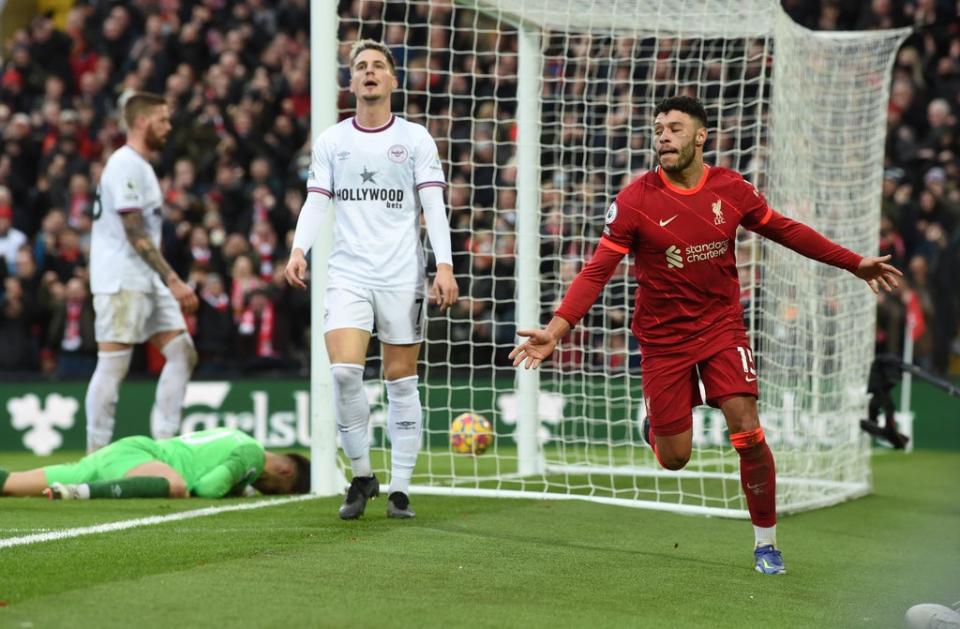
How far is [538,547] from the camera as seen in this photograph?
22.0 feet

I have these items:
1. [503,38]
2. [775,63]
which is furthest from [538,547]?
[503,38]

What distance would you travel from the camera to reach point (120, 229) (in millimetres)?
9711

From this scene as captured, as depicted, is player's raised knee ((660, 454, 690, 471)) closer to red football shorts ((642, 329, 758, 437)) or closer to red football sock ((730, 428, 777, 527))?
red football shorts ((642, 329, 758, 437))

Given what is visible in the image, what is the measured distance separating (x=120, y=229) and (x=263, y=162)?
284 inches

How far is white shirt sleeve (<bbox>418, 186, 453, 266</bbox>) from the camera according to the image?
24.0 feet

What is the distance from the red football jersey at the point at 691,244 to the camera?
6426 millimetres

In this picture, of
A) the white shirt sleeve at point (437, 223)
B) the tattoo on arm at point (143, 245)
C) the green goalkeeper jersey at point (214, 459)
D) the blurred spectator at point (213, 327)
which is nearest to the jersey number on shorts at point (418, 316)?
the white shirt sleeve at point (437, 223)

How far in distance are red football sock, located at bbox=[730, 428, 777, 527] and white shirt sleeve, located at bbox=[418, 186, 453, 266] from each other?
1.83 meters

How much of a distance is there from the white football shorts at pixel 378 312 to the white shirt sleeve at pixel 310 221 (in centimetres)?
33

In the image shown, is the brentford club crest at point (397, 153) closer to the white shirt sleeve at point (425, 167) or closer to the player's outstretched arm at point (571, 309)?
the white shirt sleeve at point (425, 167)

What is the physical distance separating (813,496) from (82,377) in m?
8.01

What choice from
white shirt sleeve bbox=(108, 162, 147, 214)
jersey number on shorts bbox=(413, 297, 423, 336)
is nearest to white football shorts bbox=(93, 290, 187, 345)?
white shirt sleeve bbox=(108, 162, 147, 214)

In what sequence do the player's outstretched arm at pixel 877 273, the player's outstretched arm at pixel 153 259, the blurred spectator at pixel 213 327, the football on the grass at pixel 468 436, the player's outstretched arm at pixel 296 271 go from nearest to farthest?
the player's outstretched arm at pixel 877 273
the player's outstretched arm at pixel 296 271
the player's outstretched arm at pixel 153 259
the football on the grass at pixel 468 436
the blurred spectator at pixel 213 327

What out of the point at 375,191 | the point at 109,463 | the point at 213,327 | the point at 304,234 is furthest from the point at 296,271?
the point at 213,327
